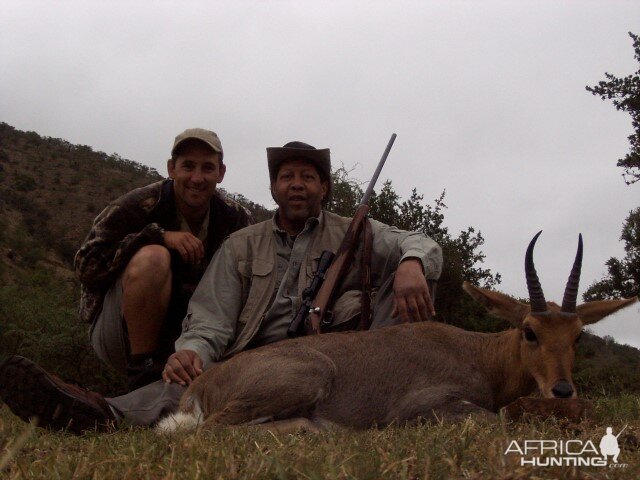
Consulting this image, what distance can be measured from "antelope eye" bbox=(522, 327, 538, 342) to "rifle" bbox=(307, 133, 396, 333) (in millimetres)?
1691

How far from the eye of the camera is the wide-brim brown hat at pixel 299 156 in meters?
7.16

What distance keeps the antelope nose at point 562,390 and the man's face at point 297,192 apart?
3.04 metres

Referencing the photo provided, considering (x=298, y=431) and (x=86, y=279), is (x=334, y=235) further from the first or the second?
(x=298, y=431)

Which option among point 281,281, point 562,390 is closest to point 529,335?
point 562,390

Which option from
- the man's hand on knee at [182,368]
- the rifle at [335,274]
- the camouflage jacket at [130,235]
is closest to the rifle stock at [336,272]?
the rifle at [335,274]

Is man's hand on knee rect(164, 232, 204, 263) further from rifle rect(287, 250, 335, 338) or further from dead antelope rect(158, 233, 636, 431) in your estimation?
dead antelope rect(158, 233, 636, 431)

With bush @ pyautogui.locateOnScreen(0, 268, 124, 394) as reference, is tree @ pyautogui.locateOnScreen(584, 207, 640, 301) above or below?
above

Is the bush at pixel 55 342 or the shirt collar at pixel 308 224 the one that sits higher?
the shirt collar at pixel 308 224

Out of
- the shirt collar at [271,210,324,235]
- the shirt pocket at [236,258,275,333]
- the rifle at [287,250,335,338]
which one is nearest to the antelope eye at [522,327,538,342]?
the rifle at [287,250,335,338]

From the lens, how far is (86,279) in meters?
7.29

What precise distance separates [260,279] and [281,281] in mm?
197

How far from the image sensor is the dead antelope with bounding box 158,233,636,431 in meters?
4.98

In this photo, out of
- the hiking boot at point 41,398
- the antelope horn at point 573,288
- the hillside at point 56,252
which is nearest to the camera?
the hiking boot at point 41,398

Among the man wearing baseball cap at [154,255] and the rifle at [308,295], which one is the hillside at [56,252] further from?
the man wearing baseball cap at [154,255]
